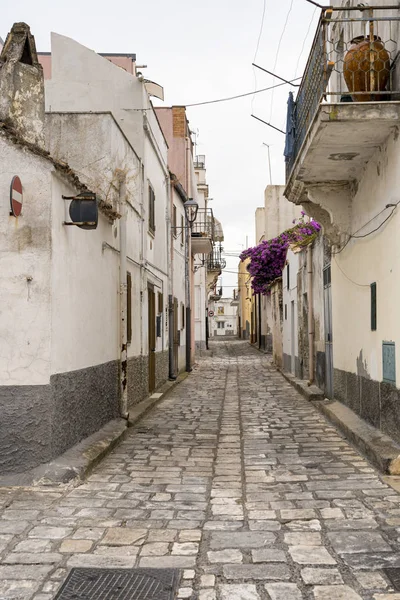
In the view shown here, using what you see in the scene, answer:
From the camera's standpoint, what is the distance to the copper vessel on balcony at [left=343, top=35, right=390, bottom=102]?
7.40 metres

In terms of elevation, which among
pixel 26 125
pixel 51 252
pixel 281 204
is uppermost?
pixel 281 204

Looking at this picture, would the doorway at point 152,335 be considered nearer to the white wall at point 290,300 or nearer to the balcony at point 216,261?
the white wall at point 290,300

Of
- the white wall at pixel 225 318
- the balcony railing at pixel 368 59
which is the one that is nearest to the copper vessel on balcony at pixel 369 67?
the balcony railing at pixel 368 59

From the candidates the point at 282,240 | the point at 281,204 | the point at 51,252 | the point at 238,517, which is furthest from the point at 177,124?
the point at 238,517

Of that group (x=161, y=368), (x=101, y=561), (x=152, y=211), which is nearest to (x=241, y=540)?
(x=101, y=561)

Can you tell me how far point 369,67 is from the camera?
7375 millimetres

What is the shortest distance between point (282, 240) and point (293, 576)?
25378 millimetres

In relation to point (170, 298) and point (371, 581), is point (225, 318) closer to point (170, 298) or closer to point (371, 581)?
point (170, 298)

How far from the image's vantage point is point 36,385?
636cm

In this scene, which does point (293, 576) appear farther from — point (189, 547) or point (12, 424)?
point (12, 424)

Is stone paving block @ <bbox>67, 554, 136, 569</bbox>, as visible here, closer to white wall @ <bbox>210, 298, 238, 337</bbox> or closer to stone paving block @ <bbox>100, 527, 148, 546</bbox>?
stone paving block @ <bbox>100, 527, 148, 546</bbox>

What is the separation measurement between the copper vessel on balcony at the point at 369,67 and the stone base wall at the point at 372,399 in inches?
138

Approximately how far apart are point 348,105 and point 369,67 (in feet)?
1.92

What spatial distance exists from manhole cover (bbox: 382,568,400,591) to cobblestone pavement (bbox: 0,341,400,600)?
6cm
